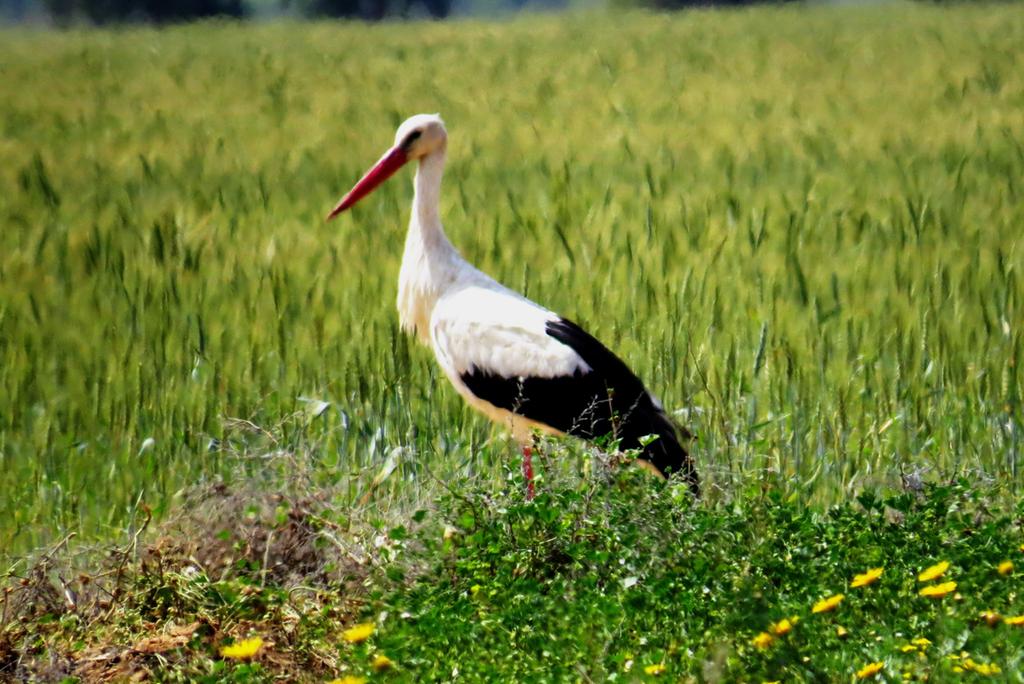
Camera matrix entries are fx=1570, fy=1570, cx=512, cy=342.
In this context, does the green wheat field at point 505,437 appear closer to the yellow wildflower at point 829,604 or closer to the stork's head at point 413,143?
the yellow wildflower at point 829,604

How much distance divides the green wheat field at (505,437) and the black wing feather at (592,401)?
16cm

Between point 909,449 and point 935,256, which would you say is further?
point 935,256

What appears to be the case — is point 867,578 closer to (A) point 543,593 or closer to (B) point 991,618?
(B) point 991,618

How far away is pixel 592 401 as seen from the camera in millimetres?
4676

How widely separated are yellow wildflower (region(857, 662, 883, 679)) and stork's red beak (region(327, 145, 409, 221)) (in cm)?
262

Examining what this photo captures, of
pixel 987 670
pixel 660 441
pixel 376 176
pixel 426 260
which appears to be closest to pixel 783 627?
pixel 987 670

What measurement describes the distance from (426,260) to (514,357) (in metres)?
0.57

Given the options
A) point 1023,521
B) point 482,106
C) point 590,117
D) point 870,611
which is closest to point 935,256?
point 1023,521

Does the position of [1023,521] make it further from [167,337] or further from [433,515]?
[167,337]

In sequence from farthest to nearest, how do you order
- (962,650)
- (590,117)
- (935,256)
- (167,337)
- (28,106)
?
(28,106) < (590,117) < (935,256) < (167,337) < (962,650)

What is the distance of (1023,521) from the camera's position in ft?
12.9

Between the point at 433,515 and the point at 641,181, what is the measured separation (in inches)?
232

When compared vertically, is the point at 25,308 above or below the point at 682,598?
below

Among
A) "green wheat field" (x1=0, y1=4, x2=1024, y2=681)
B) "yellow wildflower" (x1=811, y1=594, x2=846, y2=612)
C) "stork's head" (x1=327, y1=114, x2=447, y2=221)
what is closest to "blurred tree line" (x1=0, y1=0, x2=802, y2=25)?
"green wheat field" (x1=0, y1=4, x2=1024, y2=681)
